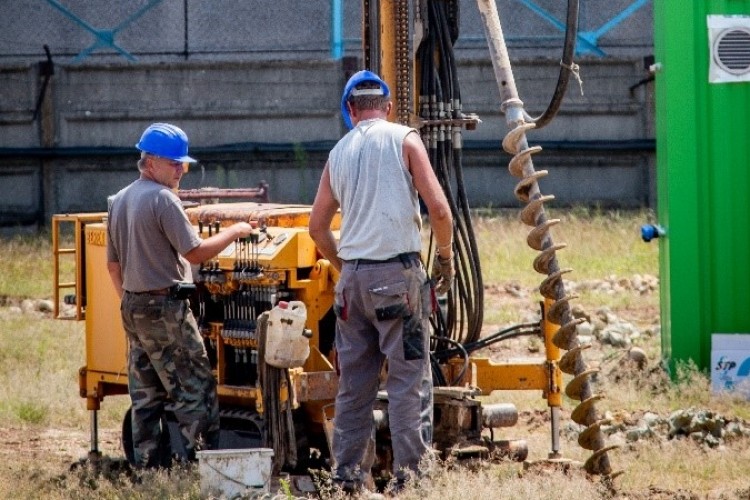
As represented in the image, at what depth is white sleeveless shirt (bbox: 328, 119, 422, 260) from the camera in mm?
6488

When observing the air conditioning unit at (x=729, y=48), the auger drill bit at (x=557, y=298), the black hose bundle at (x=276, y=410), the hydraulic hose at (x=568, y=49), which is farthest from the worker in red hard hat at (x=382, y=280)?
the air conditioning unit at (x=729, y=48)

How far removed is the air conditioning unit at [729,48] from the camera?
939cm

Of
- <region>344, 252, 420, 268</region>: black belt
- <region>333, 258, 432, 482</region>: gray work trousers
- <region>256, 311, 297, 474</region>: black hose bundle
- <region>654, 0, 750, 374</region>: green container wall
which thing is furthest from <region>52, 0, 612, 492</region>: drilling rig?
<region>654, 0, 750, 374</region>: green container wall

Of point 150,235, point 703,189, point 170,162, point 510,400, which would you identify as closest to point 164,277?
point 150,235

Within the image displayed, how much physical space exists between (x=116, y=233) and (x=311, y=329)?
116 cm

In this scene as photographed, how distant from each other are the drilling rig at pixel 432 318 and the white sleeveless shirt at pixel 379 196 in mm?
572

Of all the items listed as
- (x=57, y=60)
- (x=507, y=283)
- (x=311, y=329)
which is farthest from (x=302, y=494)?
(x=57, y=60)

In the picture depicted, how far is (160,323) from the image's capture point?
7.20 metres

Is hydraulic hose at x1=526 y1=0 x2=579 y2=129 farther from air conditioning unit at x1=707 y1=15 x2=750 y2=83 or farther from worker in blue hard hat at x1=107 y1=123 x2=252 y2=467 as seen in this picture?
air conditioning unit at x1=707 y1=15 x2=750 y2=83

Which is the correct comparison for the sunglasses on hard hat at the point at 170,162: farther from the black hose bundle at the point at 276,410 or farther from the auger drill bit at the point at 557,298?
the auger drill bit at the point at 557,298

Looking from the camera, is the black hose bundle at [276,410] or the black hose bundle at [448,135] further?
the black hose bundle at [448,135]

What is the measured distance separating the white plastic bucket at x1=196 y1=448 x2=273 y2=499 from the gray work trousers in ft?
1.35

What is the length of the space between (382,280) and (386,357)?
435mm

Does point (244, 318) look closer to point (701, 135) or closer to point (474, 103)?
point (701, 135)
